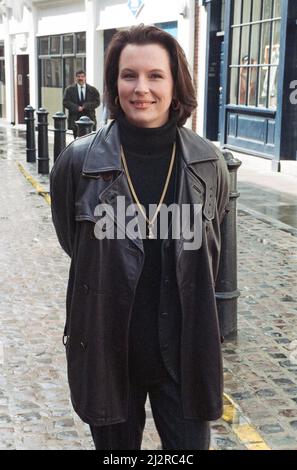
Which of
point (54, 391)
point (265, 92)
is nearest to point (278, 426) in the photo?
point (54, 391)

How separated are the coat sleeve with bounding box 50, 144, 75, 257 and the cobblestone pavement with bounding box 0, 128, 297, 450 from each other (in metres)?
1.32

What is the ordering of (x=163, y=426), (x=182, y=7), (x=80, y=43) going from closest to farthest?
1. (x=163, y=426)
2. (x=182, y=7)
3. (x=80, y=43)

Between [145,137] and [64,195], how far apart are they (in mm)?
349

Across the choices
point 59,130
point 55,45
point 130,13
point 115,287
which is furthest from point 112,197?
point 55,45

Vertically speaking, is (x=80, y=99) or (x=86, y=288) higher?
(x=80, y=99)

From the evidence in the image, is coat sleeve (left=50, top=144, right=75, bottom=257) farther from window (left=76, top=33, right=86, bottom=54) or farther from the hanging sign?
window (left=76, top=33, right=86, bottom=54)

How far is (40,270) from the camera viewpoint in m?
6.43

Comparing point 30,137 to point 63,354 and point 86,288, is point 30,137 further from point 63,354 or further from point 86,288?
point 86,288

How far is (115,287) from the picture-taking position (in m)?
2.19

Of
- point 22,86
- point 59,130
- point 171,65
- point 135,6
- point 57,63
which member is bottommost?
point 59,130

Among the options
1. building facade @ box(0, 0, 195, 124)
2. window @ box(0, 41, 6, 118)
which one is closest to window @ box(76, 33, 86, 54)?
building facade @ box(0, 0, 195, 124)

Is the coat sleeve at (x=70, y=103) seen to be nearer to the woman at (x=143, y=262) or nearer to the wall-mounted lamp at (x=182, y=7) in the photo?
the wall-mounted lamp at (x=182, y=7)

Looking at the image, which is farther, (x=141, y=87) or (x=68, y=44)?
(x=68, y=44)
